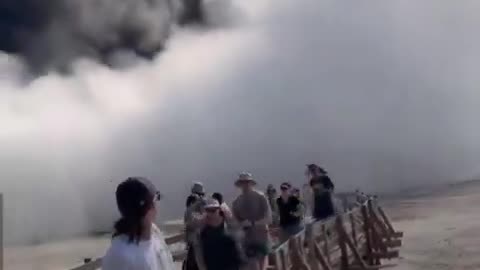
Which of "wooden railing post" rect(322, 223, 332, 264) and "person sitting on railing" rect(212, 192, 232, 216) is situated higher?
"person sitting on railing" rect(212, 192, 232, 216)

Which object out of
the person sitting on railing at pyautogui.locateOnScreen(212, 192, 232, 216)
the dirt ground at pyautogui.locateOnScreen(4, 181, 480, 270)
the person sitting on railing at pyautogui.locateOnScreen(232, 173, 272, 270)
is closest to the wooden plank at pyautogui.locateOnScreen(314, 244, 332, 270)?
the person sitting on railing at pyautogui.locateOnScreen(232, 173, 272, 270)

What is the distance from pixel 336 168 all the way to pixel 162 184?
17.6 feet

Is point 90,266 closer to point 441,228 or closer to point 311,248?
point 311,248

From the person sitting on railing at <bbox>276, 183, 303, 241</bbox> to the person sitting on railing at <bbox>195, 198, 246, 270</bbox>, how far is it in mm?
4399

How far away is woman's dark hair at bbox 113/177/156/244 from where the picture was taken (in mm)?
4094

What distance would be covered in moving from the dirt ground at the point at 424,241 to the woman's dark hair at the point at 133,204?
9.06 m

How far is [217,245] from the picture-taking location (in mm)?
6289

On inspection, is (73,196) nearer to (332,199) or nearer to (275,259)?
(332,199)

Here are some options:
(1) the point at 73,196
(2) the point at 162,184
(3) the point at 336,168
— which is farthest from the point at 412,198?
(1) the point at 73,196

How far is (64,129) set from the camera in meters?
24.1

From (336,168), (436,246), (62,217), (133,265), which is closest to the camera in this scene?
(133,265)

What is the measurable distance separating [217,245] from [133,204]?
2246 millimetres

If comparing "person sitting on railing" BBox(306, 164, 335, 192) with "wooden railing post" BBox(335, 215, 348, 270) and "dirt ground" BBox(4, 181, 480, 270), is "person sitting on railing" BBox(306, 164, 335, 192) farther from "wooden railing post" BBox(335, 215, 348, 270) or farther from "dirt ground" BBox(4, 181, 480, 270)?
"dirt ground" BBox(4, 181, 480, 270)

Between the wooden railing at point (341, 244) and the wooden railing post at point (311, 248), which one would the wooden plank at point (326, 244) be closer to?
the wooden railing at point (341, 244)
